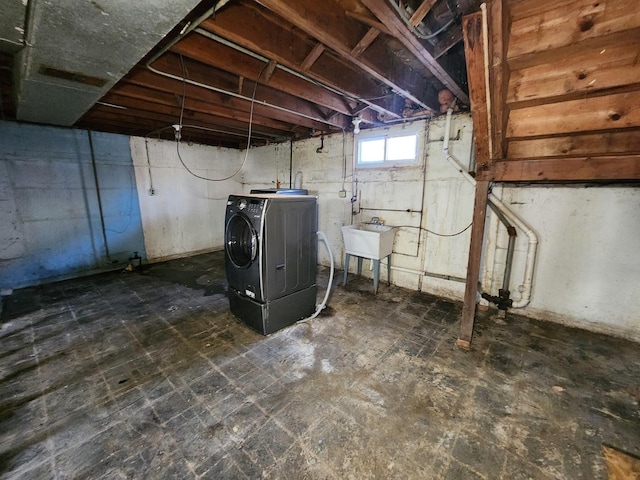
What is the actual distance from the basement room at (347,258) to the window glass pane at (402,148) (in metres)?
0.03

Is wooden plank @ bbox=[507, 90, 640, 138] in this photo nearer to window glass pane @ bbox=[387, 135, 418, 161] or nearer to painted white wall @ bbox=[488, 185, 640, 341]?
painted white wall @ bbox=[488, 185, 640, 341]

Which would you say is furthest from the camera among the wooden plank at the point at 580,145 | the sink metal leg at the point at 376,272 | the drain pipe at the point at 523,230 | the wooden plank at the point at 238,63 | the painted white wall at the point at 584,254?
the sink metal leg at the point at 376,272

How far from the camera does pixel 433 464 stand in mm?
1354

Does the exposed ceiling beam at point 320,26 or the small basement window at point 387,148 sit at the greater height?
the exposed ceiling beam at point 320,26

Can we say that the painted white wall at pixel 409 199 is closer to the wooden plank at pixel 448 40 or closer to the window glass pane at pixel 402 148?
the window glass pane at pixel 402 148

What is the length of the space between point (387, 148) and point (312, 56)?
83.4 inches

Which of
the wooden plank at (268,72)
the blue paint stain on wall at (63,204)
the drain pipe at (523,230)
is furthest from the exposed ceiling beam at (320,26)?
the blue paint stain on wall at (63,204)

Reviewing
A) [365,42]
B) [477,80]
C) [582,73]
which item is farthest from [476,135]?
[365,42]

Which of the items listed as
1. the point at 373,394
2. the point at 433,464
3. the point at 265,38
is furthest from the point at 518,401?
the point at 265,38

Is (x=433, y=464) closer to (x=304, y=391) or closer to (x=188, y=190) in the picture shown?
(x=304, y=391)

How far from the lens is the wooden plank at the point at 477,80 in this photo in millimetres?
1448

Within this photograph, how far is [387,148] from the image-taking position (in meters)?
3.81

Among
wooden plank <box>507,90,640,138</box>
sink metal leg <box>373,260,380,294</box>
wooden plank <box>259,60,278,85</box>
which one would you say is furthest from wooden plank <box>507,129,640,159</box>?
wooden plank <box>259,60,278,85</box>

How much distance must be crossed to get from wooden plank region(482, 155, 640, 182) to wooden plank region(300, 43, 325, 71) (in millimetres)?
1651
